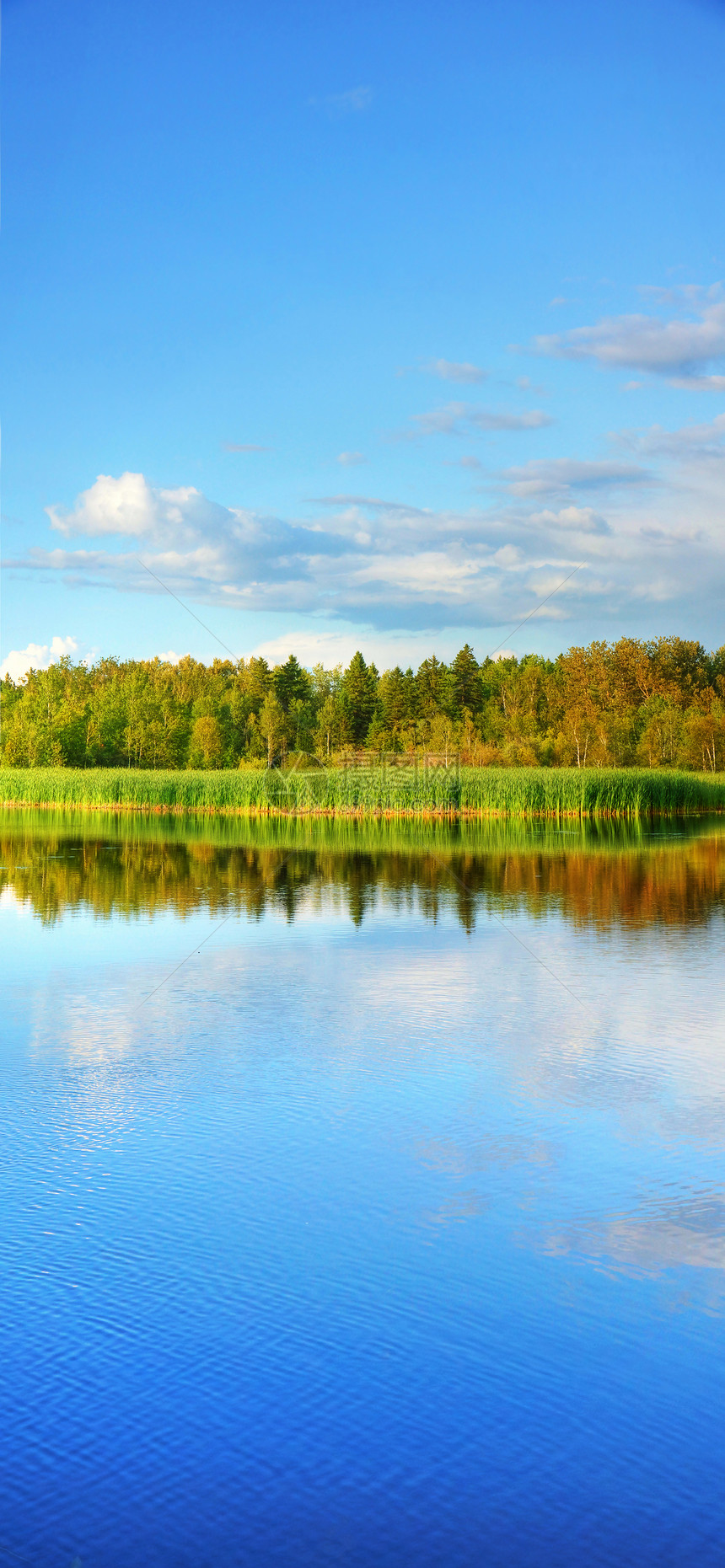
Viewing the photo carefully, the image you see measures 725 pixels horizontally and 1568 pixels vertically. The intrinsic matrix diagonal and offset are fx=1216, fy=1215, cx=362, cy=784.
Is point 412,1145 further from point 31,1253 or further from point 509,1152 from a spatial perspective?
point 31,1253

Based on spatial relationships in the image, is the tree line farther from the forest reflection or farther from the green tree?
the forest reflection

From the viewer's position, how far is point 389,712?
231 feet

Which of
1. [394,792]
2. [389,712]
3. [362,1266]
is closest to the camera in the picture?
[362,1266]

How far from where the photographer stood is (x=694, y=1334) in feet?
13.2

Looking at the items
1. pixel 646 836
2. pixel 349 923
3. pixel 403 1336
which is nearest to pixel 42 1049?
pixel 403 1336

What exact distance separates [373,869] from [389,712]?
50344 millimetres

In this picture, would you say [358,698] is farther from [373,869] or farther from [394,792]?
[373,869]

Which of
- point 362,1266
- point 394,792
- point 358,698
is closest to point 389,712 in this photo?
point 358,698

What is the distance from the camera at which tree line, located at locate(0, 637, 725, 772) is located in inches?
2448

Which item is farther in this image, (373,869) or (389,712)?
(389,712)

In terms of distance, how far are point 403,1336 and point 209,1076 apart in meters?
3.26

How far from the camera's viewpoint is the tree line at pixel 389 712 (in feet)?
204

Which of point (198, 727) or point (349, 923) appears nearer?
point (349, 923)

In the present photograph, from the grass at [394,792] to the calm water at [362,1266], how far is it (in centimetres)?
2576
